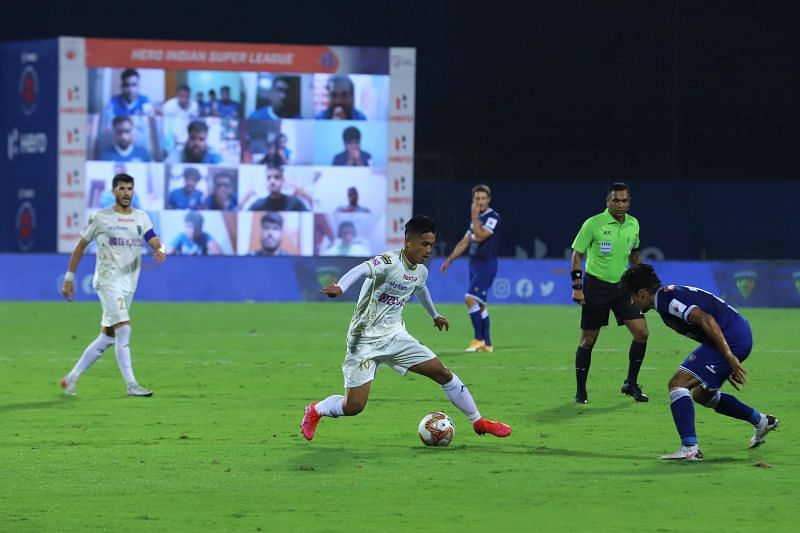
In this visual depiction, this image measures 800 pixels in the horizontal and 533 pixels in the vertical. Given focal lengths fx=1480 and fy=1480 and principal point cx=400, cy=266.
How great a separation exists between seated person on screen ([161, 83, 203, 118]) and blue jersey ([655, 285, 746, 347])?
70.5 ft

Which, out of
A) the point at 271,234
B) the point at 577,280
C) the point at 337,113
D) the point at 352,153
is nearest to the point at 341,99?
the point at 337,113

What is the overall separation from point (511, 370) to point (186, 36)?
2112 centimetres

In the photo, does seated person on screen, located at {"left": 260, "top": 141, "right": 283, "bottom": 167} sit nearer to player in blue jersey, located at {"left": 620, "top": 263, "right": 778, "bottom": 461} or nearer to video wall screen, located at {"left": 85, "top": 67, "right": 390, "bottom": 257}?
video wall screen, located at {"left": 85, "top": 67, "right": 390, "bottom": 257}

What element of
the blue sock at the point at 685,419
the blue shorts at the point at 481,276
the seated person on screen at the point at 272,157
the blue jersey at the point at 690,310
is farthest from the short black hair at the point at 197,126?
the blue sock at the point at 685,419

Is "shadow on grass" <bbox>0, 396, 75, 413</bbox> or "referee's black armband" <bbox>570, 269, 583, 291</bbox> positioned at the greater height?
"referee's black armband" <bbox>570, 269, 583, 291</bbox>

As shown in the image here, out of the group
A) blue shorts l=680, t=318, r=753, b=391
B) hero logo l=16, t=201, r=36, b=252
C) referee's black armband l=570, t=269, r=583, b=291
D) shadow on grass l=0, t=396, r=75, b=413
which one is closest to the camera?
blue shorts l=680, t=318, r=753, b=391

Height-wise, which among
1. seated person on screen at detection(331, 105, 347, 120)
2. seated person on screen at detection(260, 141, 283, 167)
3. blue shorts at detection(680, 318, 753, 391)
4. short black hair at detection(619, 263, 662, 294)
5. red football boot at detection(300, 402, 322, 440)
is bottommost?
red football boot at detection(300, 402, 322, 440)

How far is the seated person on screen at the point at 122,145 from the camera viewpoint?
101 feet

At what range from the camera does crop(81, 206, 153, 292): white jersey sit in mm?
14750

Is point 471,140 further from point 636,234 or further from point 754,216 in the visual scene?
point 636,234

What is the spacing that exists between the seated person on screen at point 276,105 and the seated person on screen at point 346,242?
256 centimetres

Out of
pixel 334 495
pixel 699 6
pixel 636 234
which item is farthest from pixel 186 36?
pixel 334 495

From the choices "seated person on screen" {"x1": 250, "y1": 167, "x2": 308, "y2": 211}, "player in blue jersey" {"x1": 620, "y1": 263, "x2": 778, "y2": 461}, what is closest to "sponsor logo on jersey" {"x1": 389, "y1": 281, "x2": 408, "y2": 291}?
"player in blue jersey" {"x1": 620, "y1": 263, "x2": 778, "y2": 461}

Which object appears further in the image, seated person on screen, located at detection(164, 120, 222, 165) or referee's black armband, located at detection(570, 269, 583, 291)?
seated person on screen, located at detection(164, 120, 222, 165)
